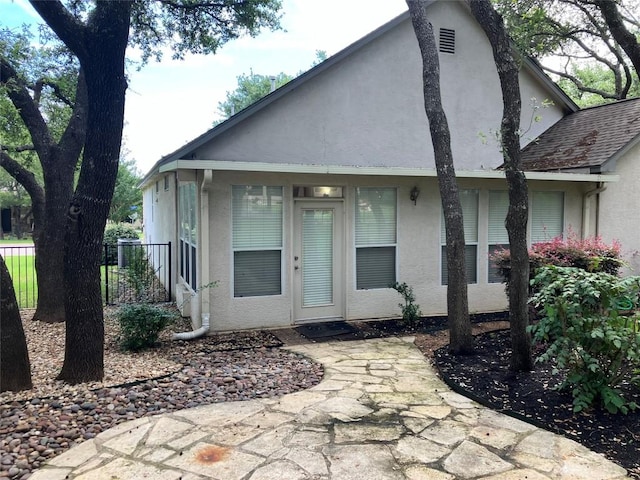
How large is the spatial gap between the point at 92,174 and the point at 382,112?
541 centimetres

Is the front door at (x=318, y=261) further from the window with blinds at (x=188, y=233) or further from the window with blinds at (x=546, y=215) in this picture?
the window with blinds at (x=546, y=215)

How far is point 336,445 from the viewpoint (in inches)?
135

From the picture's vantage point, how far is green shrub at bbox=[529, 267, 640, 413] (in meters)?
3.89

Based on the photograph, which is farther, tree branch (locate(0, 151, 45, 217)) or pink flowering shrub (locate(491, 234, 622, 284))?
tree branch (locate(0, 151, 45, 217))

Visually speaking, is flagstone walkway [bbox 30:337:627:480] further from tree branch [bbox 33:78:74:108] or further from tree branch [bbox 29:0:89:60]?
tree branch [bbox 33:78:74:108]

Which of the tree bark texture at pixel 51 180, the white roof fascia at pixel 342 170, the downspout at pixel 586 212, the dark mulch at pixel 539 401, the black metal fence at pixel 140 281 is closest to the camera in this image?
the dark mulch at pixel 539 401

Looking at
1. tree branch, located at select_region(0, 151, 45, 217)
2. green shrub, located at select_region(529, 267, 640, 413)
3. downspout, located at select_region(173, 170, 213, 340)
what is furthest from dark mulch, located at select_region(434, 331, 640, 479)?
tree branch, located at select_region(0, 151, 45, 217)

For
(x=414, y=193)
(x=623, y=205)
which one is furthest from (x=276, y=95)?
(x=623, y=205)

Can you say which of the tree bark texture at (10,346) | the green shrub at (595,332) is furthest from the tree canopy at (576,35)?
the tree bark texture at (10,346)

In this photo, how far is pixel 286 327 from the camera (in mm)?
7250

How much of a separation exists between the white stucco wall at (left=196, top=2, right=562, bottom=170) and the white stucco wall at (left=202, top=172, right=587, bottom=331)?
0.76 meters

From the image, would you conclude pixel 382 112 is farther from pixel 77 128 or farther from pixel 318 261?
pixel 77 128

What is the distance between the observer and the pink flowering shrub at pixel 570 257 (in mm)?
6773

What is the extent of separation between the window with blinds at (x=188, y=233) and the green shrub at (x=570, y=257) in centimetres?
467
